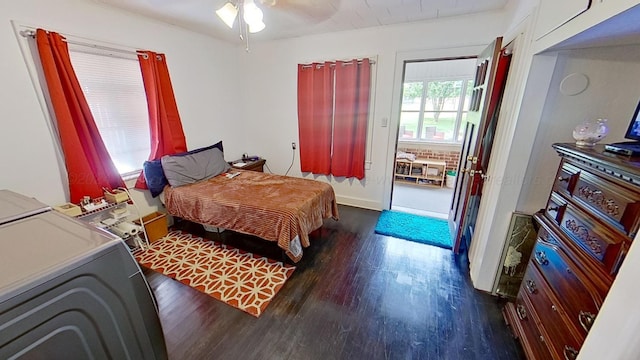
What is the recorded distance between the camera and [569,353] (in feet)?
3.50

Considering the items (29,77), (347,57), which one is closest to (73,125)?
(29,77)

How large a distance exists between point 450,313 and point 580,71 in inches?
70.1

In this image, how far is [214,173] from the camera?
316 centimetres

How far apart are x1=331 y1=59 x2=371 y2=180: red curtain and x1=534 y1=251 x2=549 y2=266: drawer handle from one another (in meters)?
2.22

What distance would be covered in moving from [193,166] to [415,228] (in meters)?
2.85

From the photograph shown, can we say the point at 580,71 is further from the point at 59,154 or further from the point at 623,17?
the point at 59,154

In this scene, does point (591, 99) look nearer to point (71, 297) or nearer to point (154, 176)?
point (71, 297)

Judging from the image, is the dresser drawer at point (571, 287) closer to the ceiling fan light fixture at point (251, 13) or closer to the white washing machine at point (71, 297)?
the white washing machine at point (71, 297)

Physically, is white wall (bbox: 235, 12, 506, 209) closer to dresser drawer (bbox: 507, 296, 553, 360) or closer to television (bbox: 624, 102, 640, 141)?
television (bbox: 624, 102, 640, 141)

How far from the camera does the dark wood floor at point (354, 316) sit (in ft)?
5.07

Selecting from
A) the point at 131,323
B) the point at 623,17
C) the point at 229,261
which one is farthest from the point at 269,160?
the point at 623,17

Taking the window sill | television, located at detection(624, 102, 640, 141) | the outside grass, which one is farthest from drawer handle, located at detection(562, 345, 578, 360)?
the outside grass

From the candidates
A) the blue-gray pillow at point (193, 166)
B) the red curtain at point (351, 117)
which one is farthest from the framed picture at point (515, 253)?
the blue-gray pillow at point (193, 166)

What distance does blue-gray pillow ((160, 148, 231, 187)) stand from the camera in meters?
2.77
